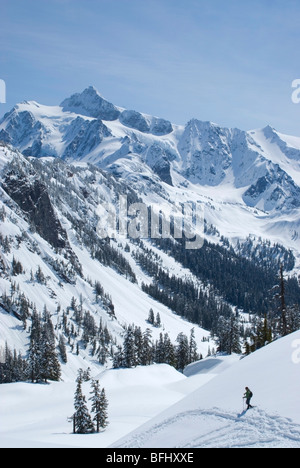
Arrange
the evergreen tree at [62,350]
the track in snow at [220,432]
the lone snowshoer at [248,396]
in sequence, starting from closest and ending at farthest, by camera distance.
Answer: the track in snow at [220,432]
the lone snowshoer at [248,396]
the evergreen tree at [62,350]

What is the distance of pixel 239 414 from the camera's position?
24.8 metres

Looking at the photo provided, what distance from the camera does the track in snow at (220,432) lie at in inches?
823

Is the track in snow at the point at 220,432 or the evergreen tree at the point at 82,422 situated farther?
the evergreen tree at the point at 82,422

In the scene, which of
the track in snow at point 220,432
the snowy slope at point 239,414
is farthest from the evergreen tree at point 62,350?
the track in snow at point 220,432

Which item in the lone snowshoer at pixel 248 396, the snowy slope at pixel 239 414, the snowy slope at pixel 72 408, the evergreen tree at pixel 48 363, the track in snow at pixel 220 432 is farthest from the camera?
the evergreen tree at pixel 48 363

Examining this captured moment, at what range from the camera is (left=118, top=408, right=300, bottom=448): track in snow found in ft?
68.6

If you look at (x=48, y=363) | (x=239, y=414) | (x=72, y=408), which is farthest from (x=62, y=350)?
(x=239, y=414)

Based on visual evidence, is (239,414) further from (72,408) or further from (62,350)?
(62,350)

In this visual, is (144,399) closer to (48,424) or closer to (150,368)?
(48,424)

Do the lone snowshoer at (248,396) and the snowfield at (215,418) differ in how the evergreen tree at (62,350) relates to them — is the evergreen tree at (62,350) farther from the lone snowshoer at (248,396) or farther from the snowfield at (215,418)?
the lone snowshoer at (248,396)

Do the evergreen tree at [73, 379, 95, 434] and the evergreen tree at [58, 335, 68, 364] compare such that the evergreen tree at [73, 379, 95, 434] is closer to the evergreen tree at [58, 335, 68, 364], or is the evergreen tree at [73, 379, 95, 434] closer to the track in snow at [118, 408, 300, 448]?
the track in snow at [118, 408, 300, 448]

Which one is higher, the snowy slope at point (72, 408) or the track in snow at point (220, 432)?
the track in snow at point (220, 432)

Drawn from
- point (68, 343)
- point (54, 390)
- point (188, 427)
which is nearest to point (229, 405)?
point (188, 427)

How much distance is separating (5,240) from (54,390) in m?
123
